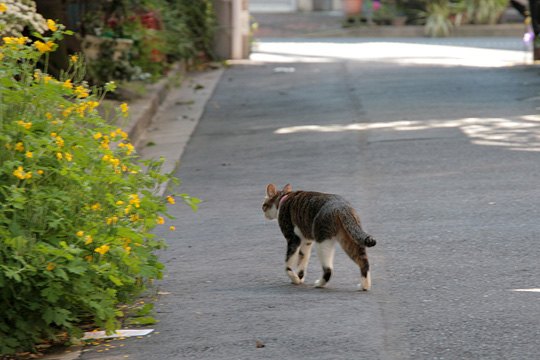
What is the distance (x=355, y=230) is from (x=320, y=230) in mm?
282

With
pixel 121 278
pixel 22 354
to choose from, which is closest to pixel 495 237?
pixel 121 278

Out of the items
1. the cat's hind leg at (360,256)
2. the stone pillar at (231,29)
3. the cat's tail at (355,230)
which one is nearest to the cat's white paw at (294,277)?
the cat's hind leg at (360,256)

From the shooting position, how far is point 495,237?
8.63m

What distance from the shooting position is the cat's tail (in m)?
6.97

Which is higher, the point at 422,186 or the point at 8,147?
the point at 8,147

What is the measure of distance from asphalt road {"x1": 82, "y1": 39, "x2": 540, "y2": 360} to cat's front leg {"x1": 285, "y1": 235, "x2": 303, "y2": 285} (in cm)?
9

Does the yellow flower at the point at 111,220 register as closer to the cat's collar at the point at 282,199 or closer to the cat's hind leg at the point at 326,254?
the cat's hind leg at the point at 326,254

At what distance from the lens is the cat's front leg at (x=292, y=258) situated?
24.9 feet

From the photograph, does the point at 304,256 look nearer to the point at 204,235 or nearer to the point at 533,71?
the point at 204,235

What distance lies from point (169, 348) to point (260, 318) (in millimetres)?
674

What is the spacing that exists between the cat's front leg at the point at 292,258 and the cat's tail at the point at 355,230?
1.91 feet

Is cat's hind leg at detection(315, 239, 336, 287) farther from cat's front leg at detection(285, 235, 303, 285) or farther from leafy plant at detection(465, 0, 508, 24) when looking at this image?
leafy plant at detection(465, 0, 508, 24)

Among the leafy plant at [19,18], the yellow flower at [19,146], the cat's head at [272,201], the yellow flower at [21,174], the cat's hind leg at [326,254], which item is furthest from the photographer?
the leafy plant at [19,18]

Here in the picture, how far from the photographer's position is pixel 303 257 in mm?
7707
